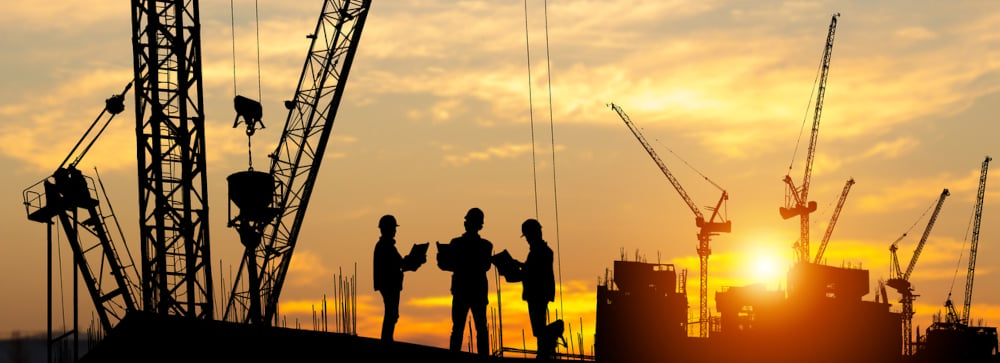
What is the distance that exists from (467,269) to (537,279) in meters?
1.34

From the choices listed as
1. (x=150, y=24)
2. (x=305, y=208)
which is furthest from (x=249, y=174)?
(x=305, y=208)

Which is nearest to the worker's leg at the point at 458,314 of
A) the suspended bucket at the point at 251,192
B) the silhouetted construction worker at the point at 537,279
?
the silhouetted construction worker at the point at 537,279

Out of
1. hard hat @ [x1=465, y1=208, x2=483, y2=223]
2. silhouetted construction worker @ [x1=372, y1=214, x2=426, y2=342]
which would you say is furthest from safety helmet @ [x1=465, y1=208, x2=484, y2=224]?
silhouetted construction worker @ [x1=372, y1=214, x2=426, y2=342]

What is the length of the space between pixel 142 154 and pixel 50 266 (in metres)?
7.32

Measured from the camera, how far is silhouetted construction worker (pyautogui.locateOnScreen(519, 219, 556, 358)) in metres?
27.7

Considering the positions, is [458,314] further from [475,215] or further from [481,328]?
[475,215]

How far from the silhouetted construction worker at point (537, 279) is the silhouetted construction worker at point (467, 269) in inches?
30.1

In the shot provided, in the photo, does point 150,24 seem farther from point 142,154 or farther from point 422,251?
point 422,251

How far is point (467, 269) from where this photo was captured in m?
28.2

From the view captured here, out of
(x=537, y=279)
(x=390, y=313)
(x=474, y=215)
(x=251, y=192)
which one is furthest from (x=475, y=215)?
(x=251, y=192)

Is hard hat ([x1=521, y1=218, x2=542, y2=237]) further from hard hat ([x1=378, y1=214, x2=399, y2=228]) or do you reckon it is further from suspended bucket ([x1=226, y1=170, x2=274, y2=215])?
suspended bucket ([x1=226, y1=170, x2=274, y2=215])

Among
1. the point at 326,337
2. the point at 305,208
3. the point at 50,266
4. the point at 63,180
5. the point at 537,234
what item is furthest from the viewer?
the point at 305,208

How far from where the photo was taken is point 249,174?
242 feet

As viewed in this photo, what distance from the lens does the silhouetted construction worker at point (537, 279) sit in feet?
90.9
